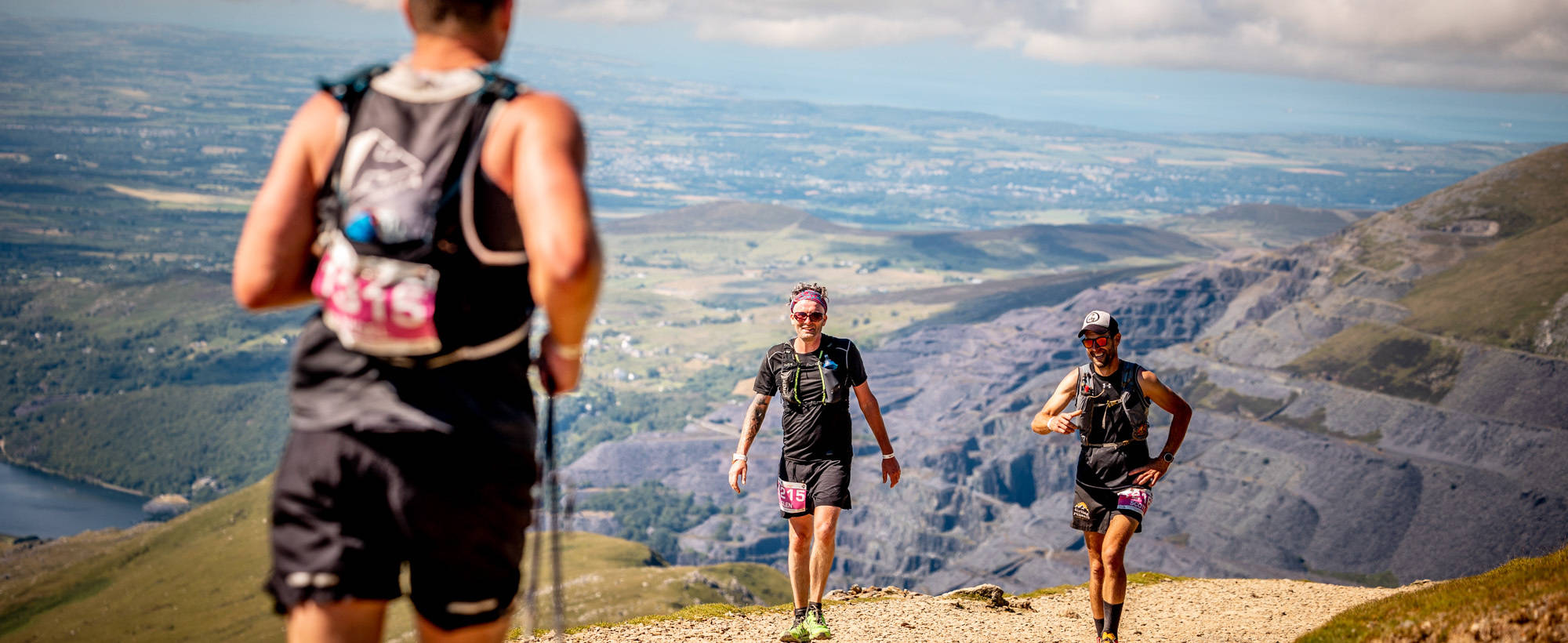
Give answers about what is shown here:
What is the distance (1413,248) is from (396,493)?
682 ft

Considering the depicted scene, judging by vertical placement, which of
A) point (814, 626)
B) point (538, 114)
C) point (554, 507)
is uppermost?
point (538, 114)

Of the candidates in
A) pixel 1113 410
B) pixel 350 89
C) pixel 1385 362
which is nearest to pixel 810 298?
pixel 1113 410

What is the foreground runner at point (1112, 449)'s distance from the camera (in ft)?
36.9

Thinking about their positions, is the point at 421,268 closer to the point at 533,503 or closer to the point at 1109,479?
the point at 533,503

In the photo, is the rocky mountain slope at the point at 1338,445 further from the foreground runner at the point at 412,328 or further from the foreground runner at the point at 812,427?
the foreground runner at the point at 412,328

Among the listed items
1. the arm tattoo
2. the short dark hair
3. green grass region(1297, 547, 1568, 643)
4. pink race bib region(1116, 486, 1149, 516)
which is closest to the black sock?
pink race bib region(1116, 486, 1149, 516)

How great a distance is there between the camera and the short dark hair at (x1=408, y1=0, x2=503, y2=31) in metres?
3.78

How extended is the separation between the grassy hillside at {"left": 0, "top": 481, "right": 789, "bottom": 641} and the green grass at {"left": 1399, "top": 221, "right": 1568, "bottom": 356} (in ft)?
338

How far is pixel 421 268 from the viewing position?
3475 mm

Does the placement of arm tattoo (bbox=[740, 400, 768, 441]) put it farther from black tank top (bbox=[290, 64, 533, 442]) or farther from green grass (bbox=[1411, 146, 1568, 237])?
green grass (bbox=[1411, 146, 1568, 237])

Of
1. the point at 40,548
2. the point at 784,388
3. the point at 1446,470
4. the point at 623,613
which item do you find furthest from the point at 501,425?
the point at 40,548

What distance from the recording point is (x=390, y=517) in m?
3.56

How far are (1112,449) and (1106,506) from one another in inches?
25.1

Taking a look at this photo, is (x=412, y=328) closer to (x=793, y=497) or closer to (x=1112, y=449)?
(x=793, y=497)
